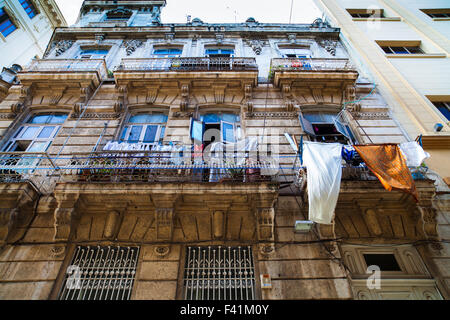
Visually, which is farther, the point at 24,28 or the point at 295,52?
the point at 24,28

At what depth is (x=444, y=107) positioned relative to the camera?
9805 millimetres

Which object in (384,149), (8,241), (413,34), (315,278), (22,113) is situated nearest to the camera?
(315,278)

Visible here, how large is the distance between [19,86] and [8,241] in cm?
723

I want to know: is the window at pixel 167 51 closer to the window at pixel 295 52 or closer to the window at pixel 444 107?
the window at pixel 295 52

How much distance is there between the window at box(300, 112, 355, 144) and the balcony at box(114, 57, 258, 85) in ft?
9.02

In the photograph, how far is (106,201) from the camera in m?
5.79

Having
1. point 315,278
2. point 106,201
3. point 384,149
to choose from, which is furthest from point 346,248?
point 106,201

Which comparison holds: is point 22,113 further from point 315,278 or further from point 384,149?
point 384,149

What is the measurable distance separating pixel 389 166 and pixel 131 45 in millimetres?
13043

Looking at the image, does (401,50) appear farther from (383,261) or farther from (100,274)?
(100,274)

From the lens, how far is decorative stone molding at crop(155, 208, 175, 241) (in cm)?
562

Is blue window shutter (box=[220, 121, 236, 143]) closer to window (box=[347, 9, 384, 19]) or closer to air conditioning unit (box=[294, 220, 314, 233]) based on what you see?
air conditioning unit (box=[294, 220, 314, 233])

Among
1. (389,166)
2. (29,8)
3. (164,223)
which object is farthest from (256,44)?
(29,8)

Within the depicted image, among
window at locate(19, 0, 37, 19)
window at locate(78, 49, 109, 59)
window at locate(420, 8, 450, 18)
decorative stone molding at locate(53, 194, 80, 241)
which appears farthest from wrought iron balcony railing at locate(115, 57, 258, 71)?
window at locate(19, 0, 37, 19)
